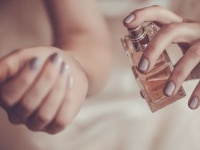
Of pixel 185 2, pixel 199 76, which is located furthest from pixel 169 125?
pixel 185 2

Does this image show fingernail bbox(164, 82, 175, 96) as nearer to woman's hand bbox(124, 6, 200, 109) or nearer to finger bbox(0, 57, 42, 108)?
woman's hand bbox(124, 6, 200, 109)

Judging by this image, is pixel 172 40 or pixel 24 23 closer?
pixel 172 40

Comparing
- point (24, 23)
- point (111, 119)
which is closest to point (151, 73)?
point (111, 119)

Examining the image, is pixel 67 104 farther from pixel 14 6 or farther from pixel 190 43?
pixel 14 6

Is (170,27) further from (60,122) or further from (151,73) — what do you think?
(60,122)

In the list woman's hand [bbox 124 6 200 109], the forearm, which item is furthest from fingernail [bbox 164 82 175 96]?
the forearm

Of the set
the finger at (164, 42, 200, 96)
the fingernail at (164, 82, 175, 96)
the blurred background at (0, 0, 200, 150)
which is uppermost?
the finger at (164, 42, 200, 96)

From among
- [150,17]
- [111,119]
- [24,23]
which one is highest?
[150,17]

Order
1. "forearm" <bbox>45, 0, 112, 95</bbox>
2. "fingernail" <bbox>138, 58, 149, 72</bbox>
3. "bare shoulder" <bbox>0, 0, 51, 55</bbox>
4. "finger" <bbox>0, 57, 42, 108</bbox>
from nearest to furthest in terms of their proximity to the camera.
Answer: "finger" <bbox>0, 57, 42, 108</bbox> < "fingernail" <bbox>138, 58, 149, 72</bbox> < "forearm" <bbox>45, 0, 112, 95</bbox> < "bare shoulder" <bbox>0, 0, 51, 55</bbox>
